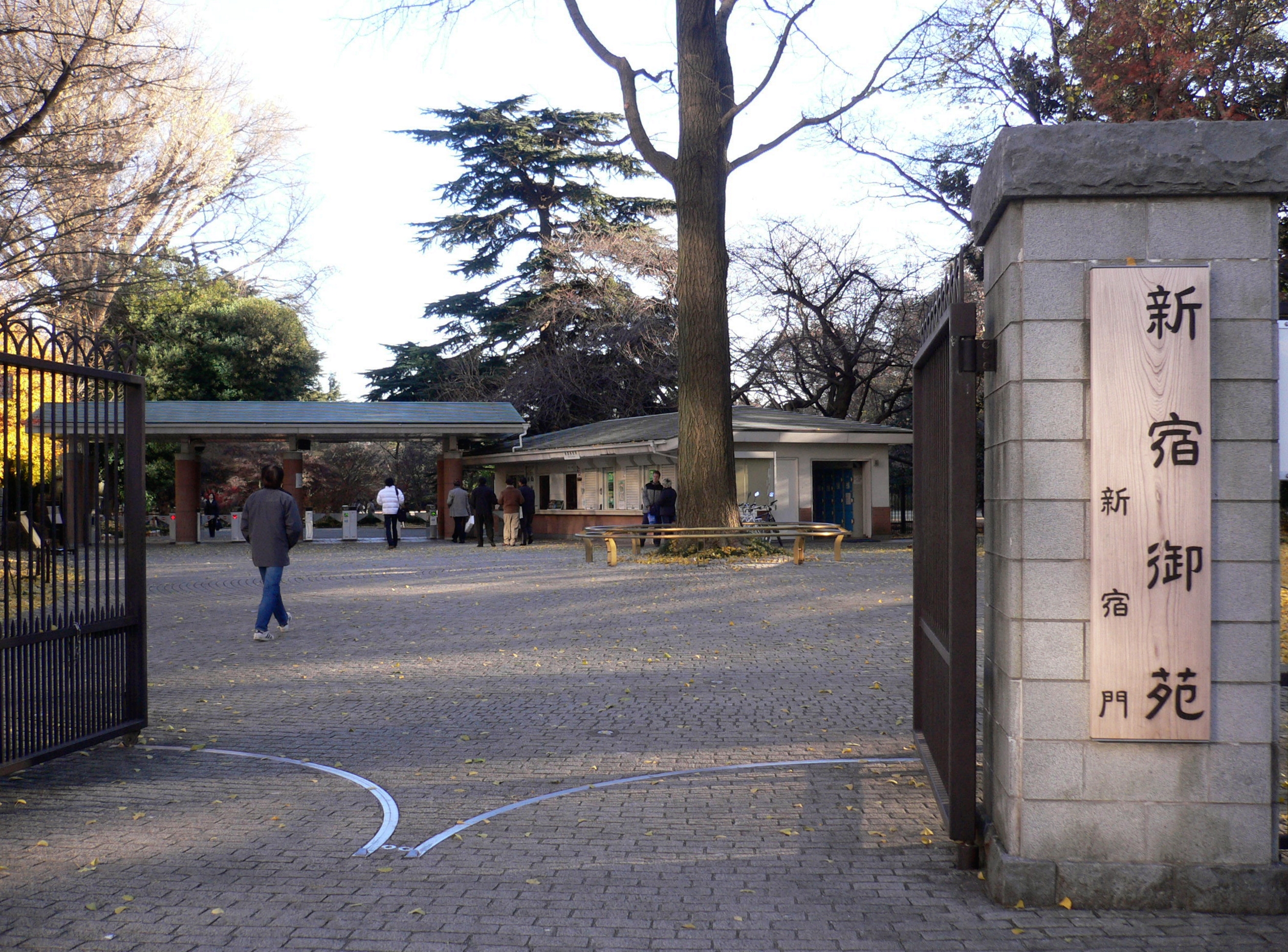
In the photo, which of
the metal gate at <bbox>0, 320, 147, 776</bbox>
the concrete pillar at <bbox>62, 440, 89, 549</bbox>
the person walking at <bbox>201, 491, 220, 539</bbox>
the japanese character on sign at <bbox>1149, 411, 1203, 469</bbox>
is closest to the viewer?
the japanese character on sign at <bbox>1149, 411, 1203, 469</bbox>

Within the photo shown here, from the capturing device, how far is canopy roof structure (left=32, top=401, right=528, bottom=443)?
31406mm

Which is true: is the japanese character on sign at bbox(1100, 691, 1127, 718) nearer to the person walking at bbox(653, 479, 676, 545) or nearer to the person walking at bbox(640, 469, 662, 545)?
the person walking at bbox(640, 469, 662, 545)

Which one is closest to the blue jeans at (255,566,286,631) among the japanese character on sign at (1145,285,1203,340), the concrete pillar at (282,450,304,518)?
the japanese character on sign at (1145,285,1203,340)

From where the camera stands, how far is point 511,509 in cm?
2911

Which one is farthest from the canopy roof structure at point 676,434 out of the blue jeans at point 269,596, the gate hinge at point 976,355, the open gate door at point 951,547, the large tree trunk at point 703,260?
the gate hinge at point 976,355

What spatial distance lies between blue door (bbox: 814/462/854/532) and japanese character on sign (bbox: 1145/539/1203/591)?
27515 millimetres

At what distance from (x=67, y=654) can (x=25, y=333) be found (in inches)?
70.6

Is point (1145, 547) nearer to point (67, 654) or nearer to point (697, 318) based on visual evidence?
point (67, 654)

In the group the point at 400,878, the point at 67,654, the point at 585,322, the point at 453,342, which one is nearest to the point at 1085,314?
the point at 400,878

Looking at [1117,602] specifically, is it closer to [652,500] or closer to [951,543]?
[951,543]

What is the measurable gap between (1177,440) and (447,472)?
31620 millimetres

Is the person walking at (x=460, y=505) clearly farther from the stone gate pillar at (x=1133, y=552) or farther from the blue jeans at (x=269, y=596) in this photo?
the stone gate pillar at (x=1133, y=552)

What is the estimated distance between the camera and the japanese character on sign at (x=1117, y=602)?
4152 millimetres

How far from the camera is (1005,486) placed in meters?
4.36
